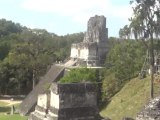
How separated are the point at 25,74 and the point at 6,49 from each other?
894 cm

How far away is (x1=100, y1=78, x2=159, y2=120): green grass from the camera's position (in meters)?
22.5

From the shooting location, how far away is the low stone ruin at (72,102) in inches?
690

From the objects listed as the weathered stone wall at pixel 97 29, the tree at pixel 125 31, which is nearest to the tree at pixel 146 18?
the tree at pixel 125 31

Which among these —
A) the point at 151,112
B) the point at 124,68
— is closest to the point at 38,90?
the point at 124,68

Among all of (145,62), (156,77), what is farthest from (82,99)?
(145,62)

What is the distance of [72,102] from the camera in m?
17.7

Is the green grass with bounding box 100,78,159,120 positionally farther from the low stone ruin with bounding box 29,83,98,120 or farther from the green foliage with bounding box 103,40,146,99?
the low stone ruin with bounding box 29,83,98,120

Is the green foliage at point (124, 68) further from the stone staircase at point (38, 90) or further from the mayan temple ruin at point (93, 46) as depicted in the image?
the mayan temple ruin at point (93, 46)

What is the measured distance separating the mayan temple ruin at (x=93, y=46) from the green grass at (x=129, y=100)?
12845mm

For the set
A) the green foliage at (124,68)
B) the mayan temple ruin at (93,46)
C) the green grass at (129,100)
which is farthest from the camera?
the mayan temple ruin at (93,46)

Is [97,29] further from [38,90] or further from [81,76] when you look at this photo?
[81,76]

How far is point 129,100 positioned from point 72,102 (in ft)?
23.3

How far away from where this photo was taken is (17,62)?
44938mm

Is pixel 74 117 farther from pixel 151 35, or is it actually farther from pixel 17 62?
pixel 17 62
